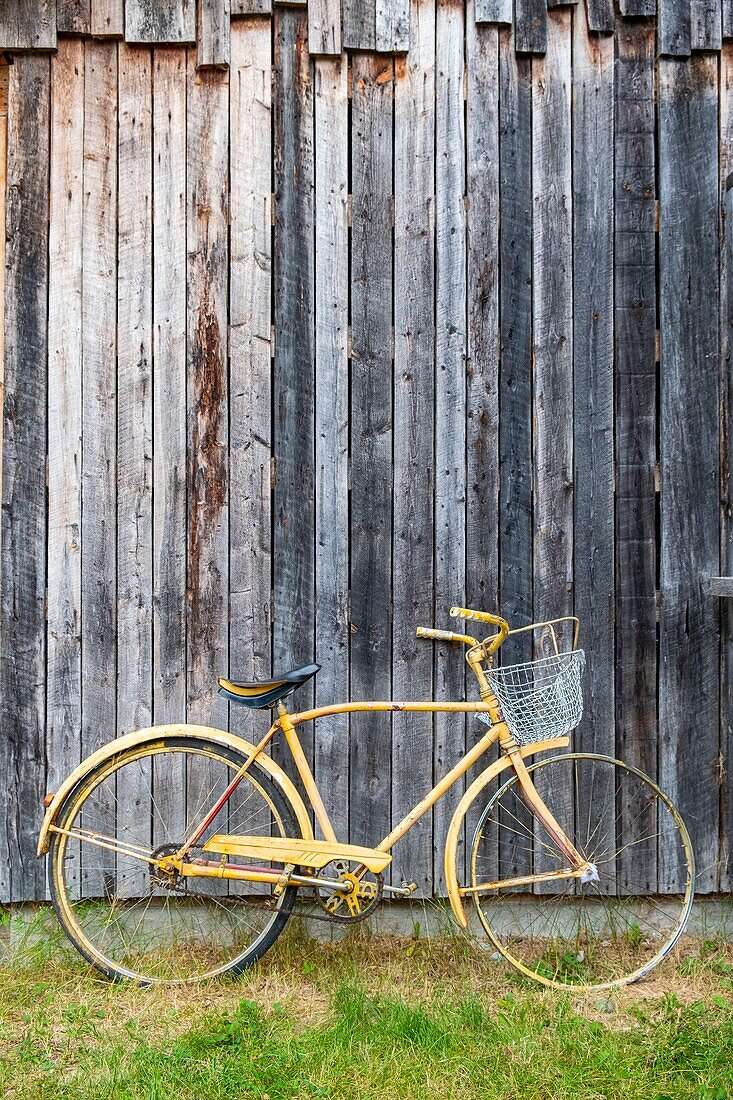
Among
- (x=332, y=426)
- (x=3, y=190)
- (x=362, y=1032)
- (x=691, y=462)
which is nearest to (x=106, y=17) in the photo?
(x=3, y=190)

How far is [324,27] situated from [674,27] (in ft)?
4.84

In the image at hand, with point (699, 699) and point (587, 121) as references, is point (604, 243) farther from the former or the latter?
point (699, 699)

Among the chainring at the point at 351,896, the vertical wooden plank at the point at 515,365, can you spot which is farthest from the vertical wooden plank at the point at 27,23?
the chainring at the point at 351,896

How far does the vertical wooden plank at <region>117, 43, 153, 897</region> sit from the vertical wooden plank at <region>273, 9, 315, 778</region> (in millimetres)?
533

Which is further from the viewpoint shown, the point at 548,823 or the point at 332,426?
the point at 332,426

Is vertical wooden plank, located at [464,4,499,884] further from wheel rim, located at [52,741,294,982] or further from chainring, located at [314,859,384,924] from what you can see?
wheel rim, located at [52,741,294,982]

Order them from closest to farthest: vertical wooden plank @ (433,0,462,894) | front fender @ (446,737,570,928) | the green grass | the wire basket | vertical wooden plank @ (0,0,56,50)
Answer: the green grass < the wire basket < front fender @ (446,737,570,928) < vertical wooden plank @ (0,0,56,50) < vertical wooden plank @ (433,0,462,894)

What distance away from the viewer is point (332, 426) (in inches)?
143

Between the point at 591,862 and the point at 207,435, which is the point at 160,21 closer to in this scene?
the point at 207,435

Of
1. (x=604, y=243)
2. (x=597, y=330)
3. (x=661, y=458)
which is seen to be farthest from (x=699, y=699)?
(x=604, y=243)

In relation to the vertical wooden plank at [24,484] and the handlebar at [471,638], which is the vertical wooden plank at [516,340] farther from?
the vertical wooden plank at [24,484]

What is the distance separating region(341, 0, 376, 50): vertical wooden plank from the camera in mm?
3557

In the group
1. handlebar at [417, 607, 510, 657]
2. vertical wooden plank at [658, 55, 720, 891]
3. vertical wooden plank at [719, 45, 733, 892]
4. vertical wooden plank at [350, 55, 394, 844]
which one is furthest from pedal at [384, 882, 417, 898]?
vertical wooden plank at [719, 45, 733, 892]

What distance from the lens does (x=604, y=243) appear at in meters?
3.68
